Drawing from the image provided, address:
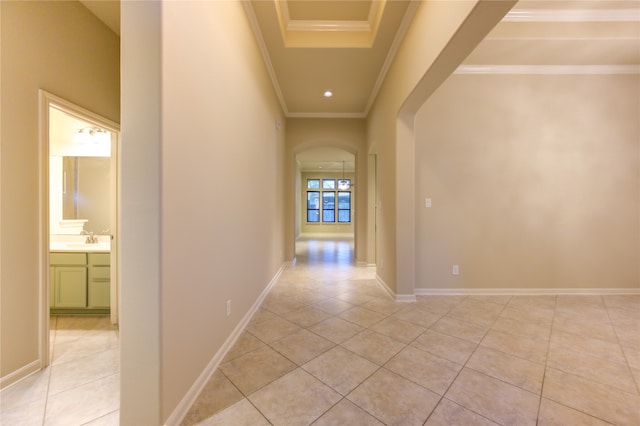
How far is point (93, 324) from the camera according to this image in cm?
253

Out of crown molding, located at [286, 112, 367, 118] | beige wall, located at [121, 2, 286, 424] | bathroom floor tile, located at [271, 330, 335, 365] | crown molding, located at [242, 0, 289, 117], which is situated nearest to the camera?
beige wall, located at [121, 2, 286, 424]

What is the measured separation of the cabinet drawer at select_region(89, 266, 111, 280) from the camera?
8.78 ft

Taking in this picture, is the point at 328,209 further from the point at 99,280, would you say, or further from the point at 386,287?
the point at 99,280

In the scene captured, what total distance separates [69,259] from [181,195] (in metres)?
2.45

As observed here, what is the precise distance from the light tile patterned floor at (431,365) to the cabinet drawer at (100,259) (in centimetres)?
175

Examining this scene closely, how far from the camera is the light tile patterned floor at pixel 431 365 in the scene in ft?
4.57

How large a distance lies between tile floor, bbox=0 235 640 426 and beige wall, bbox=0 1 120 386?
0.37 metres

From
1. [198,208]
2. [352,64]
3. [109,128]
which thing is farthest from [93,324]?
[352,64]

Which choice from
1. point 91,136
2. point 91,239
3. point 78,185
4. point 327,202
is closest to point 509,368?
point 91,239

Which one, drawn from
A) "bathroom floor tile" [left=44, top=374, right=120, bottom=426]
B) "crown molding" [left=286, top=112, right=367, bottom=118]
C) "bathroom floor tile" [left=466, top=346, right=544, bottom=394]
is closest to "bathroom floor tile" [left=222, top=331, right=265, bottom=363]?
"bathroom floor tile" [left=44, top=374, right=120, bottom=426]

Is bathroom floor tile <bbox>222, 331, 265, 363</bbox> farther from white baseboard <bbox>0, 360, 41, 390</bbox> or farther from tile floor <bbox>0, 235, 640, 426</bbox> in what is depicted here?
white baseboard <bbox>0, 360, 41, 390</bbox>

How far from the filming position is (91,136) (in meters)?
3.21

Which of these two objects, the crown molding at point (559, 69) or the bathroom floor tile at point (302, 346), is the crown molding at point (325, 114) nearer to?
the crown molding at point (559, 69)

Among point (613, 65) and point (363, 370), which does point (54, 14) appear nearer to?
point (363, 370)
